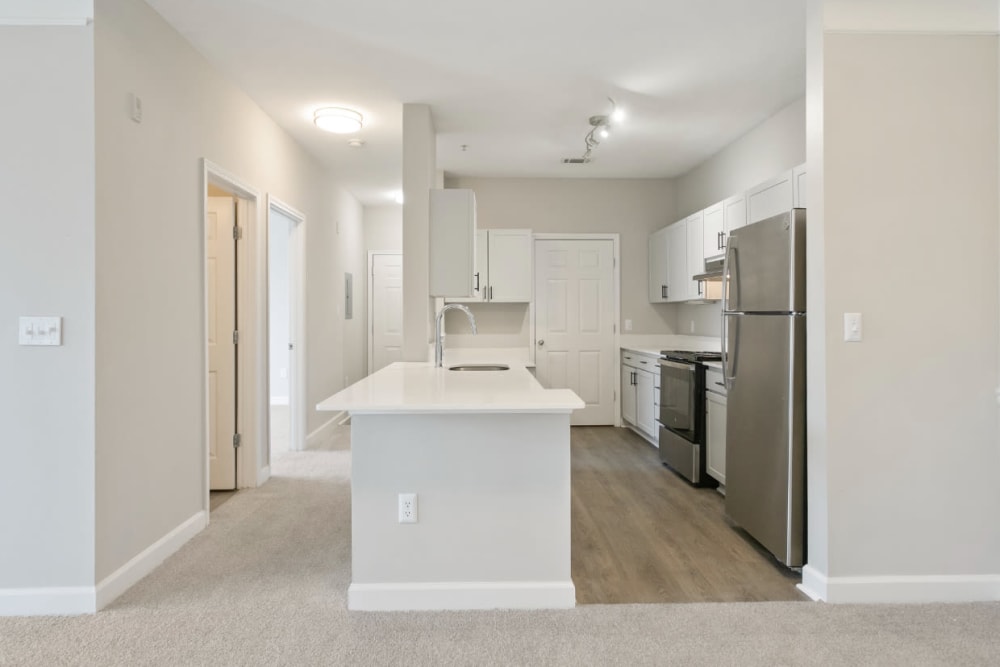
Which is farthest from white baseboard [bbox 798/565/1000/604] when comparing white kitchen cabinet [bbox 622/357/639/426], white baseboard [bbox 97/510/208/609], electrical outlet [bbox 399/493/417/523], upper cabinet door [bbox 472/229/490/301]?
upper cabinet door [bbox 472/229/490/301]

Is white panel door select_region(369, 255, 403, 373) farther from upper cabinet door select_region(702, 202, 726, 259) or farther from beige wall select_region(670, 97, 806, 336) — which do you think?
upper cabinet door select_region(702, 202, 726, 259)

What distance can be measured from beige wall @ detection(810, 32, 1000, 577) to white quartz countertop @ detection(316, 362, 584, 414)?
3.98 feet

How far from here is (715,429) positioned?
3.69 meters

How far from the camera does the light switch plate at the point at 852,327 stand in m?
2.30

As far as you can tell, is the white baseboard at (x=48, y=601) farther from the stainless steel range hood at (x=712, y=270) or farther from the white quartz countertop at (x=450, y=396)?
the stainless steel range hood at (x=712, y=270)

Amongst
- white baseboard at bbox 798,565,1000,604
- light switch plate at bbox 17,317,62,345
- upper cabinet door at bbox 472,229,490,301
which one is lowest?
white baseboard at bbox 798,565,1000,604

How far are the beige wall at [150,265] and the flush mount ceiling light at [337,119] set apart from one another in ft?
1.62

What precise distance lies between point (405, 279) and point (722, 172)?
118 inches

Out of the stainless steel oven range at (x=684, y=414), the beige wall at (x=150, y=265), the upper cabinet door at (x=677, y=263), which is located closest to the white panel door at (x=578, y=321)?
the upper cabinet door at (x=677, y=263)

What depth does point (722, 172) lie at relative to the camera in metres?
4.85

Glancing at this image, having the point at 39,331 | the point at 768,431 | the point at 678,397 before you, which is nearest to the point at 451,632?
the point at 768,431

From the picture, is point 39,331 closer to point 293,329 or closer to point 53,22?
point 53,22

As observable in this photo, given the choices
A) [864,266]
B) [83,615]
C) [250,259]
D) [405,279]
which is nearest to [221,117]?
[250,259]

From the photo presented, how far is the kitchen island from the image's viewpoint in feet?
7.33
